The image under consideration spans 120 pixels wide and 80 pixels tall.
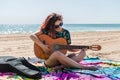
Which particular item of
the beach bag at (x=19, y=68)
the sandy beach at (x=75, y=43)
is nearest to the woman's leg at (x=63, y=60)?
the beach bag at (x=19, y=68)

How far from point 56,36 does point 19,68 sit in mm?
1122

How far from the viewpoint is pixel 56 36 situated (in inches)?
230

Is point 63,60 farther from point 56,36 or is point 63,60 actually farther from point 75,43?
point 75,43

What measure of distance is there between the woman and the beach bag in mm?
423

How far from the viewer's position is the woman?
541cm

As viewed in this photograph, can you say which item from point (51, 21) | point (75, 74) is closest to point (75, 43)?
point (51, 21)

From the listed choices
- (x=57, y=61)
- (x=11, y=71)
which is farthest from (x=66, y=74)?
(x=11, y=71)

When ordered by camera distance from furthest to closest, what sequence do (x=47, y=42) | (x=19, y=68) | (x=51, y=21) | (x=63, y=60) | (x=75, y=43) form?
(x=75, y=43) < (x=47, y=42) < (x=51, y=21) < (x=63, y=60) < (x=19, y=68)

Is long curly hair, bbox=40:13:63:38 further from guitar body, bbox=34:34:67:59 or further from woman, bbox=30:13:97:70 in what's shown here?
guitar body, bbox=34:34:67:59

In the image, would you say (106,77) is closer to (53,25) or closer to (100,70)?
(100,70)

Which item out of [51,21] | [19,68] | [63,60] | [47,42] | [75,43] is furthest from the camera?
[75,43]

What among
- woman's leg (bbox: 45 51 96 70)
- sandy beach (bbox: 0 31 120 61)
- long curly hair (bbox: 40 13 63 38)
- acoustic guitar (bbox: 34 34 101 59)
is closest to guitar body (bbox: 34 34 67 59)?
acoustic guitar (bbox: 34 34 101 59)

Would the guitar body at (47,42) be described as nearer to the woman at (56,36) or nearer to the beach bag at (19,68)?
the woman at (56,36)

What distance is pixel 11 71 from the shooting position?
16.9 ft
